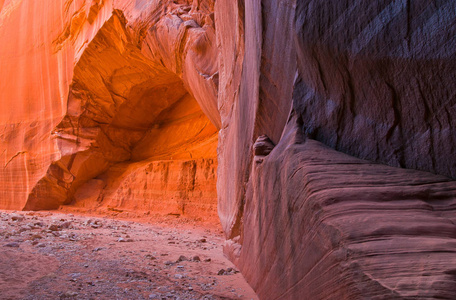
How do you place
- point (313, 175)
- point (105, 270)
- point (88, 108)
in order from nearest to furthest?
point (313, 175) → point (105, 270) → point (88, 108)

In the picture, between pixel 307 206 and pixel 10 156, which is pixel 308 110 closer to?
pixel 307 206

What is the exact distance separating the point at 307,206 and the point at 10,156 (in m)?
12.0

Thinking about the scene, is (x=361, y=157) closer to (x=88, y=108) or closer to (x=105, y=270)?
(x=105, y=270)

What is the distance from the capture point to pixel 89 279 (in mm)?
2525

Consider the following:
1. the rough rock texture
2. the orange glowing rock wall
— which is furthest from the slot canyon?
the orange glowing rock wall

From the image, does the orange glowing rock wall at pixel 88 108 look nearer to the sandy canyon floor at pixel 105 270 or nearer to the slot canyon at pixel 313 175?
the slot canyon at pixel 313 175

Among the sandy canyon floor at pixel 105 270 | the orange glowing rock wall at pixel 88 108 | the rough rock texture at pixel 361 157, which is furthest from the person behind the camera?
the orange glowing rock wall at pixel 88 108

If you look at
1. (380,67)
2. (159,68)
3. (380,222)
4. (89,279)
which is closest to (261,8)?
(380,67)

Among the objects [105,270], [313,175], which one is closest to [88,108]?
[105,270]

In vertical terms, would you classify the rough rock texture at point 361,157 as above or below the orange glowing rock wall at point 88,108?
below

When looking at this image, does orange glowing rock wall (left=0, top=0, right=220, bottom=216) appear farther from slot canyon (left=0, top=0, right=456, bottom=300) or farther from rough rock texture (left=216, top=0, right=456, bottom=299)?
rough rock texture (left=216, top=0, right=456, bottom=299)

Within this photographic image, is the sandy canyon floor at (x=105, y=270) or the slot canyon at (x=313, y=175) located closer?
the slot canyon at (x=313, y=175)

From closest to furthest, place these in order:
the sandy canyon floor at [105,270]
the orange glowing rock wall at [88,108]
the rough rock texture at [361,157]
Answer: the rough rock texture at [361,157] < the sandy canyon floor at [105,270] < the orange glowing rock wall at [88,108]

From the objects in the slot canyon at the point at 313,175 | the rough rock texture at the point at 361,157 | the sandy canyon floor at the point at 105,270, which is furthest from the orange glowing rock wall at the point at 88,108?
the rough rock texture at the point at 361,157
